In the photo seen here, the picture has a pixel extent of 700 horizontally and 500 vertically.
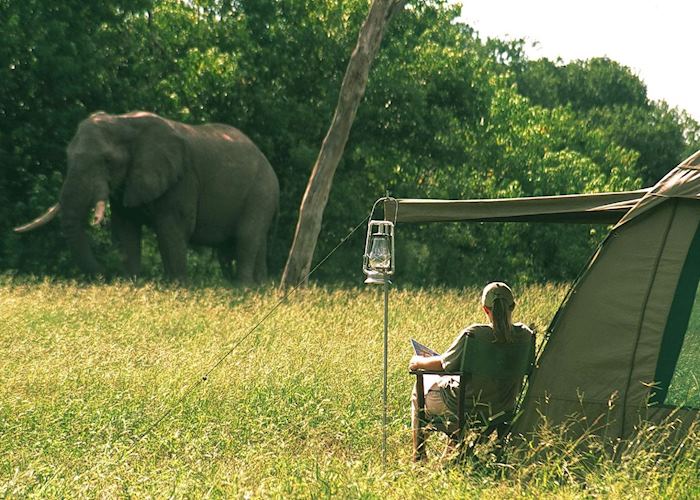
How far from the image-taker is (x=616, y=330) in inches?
289

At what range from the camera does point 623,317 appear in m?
7.34

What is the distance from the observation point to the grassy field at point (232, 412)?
20.9 feet

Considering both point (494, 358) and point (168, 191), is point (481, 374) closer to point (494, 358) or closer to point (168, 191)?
point (494, 358)

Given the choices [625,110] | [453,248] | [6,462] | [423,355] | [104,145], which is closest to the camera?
[6,462]

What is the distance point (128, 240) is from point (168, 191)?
1043mm

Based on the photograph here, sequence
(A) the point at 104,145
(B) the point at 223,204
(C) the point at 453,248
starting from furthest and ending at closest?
(C) the point at 453,248, (B) the point at 223,204, (A) the point at 104,145

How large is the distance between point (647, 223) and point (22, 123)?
16.4 meters

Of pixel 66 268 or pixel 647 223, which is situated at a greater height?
pixel 647 223

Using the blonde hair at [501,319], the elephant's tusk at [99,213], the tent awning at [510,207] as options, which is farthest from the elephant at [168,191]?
the blonde hair at [501,319]

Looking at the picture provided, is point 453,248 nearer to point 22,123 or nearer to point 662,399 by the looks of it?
point 22,123

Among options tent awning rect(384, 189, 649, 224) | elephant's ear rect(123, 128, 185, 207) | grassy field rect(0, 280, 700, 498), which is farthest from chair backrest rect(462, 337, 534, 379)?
elephant's ear rect(123, 128, 185, 207)

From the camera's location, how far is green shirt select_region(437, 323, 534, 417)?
7.24m

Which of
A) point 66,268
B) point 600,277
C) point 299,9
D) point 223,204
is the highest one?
point 299,9

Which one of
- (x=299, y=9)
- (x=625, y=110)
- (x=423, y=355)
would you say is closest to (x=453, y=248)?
(x=299, y=9)
